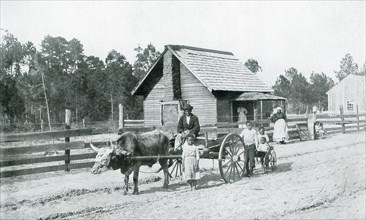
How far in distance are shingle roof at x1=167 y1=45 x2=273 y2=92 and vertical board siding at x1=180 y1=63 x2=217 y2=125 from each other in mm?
774

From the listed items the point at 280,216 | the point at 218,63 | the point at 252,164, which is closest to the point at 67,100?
the point at 218,63

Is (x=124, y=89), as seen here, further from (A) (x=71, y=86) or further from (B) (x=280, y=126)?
(B) (x=280, y=126)

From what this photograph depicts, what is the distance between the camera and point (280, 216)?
267 inches

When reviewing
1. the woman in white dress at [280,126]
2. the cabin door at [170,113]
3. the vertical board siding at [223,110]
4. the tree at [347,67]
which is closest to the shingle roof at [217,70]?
the vertical board siding at [223,110]

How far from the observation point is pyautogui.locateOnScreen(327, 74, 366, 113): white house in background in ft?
137

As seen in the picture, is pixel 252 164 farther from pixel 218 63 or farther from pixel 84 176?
pixel 218 63

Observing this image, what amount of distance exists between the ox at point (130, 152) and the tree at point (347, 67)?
8210 centimetres

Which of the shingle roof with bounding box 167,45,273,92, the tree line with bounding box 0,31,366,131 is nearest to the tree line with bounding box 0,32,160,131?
the tree line with bounding box 0,31,366,131

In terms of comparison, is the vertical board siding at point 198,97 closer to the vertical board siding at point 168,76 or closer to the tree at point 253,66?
the vertical board siding at point 168,76

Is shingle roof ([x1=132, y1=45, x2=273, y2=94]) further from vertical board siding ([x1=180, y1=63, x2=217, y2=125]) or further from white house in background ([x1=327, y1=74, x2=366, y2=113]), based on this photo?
white house in background ([x1=327, y1=74, x2=366, y2=113])

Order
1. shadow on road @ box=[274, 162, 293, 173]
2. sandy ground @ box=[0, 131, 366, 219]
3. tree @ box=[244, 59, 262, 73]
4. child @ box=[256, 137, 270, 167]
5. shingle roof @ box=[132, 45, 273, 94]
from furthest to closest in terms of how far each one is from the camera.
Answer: tree @ box=[244, 59, 262, 73] → shingle roof @ box=[132, 45, 273, 94] → shadow on road @ box=[274, 162, 293, 173] → child @ box=[256, 137, 270, 167] → sandy ground @ box=[0, 131, 366, 219]

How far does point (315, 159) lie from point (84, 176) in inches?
315

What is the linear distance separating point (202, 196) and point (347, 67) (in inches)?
3298

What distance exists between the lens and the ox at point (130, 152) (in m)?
7.88
